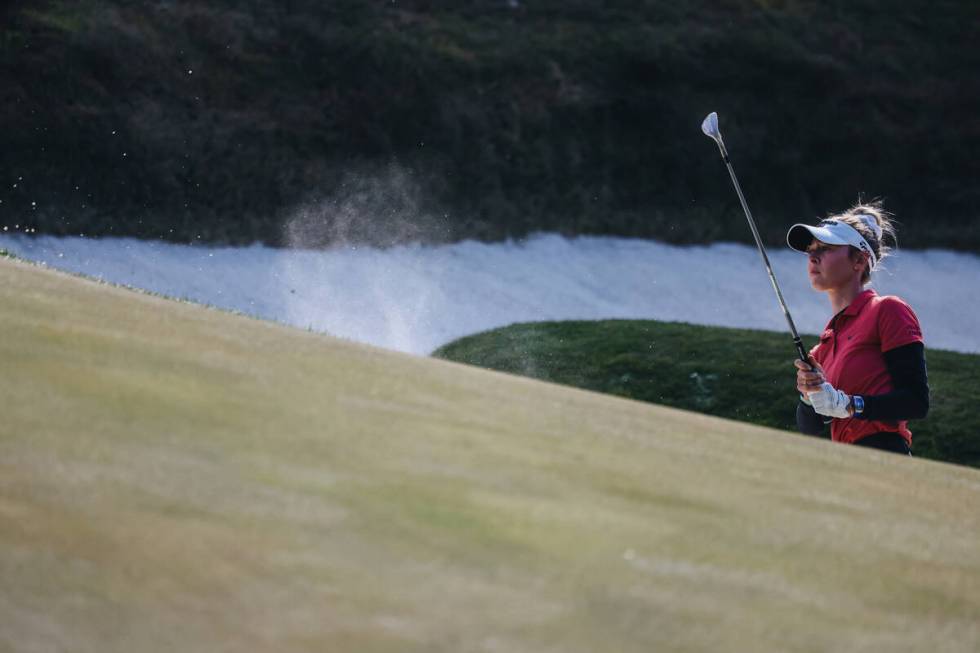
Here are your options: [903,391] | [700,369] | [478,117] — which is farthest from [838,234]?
[478,117]

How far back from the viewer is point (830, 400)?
21.1 feet

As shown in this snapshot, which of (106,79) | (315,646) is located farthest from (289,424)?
(106,79)

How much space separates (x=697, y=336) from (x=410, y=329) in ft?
16.5

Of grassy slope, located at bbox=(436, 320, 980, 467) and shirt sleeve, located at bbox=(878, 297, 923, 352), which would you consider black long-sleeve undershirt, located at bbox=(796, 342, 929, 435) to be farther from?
grassy slope, located at bbox=(436, 320, 980, 467)

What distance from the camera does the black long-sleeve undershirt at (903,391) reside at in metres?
6.35

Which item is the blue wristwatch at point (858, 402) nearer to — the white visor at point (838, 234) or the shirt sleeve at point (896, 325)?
the shirt sleeve at point (896, 325)

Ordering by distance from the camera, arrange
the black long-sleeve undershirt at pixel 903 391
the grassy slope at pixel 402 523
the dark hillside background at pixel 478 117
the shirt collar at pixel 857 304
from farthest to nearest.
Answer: the dark hillside background at pixel 478 117
the shirt collar at pixel 857 304
the black long-sleeve undershirt at pixel 903 391
the grassy slope at pixel 402 523

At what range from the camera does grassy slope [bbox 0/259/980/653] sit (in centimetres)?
236

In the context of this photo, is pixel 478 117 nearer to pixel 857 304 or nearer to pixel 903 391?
pixel 857 304

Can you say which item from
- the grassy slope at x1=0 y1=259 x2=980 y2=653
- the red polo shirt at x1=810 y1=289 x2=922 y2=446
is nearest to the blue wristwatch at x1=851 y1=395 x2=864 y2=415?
the red polo shirt at x1=810 y1=289 x2=922 y2=446

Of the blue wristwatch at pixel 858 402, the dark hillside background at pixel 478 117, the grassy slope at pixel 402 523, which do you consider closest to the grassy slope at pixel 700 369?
the dark hillside background at pixel 478 117

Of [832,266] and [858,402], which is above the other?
[832,266]

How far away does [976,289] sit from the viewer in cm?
2866

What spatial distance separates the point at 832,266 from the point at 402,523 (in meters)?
4.57
